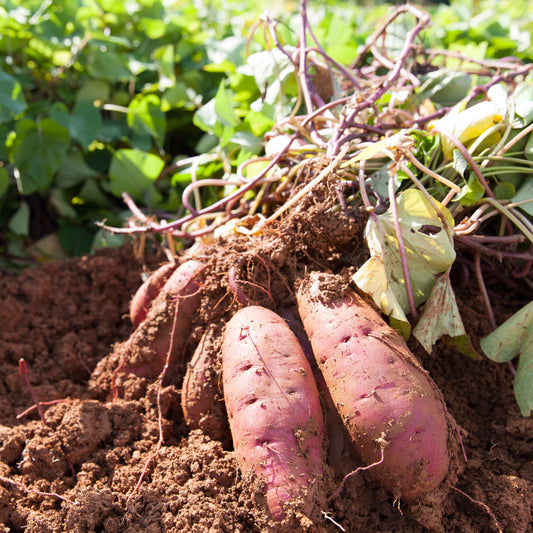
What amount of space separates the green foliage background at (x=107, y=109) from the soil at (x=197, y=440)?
0.72 metres

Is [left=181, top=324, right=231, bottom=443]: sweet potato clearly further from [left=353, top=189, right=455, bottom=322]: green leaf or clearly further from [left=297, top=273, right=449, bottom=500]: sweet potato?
[left=353, top=189, right=455, bottom=322]: green leaf

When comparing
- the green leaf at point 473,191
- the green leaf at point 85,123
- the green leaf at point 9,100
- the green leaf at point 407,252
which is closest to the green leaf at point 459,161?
the green leaf at point 473,191

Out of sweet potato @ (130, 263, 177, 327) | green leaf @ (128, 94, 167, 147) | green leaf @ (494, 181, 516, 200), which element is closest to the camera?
green leaf @ (494, 181, 516, 200)

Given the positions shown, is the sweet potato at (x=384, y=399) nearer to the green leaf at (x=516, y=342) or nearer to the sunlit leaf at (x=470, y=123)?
the green leaf at (x=516, y=342)

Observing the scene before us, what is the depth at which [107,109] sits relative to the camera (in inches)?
114

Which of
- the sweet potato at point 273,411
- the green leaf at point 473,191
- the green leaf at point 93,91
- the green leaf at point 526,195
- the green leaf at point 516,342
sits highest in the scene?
the green leaf at point 93,91

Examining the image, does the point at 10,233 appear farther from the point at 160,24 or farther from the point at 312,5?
the point at 312,5

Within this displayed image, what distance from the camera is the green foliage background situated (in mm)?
2387

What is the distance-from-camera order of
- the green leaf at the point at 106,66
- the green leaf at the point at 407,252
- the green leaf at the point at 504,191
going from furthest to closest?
the green leaf at the point at 106,66
the green leaf at the point at 504,191
the green leaf at the point at 407,252

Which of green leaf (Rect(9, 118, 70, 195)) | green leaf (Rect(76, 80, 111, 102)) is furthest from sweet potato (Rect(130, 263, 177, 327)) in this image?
green leaf (Rect(76, 80, 111, 102))

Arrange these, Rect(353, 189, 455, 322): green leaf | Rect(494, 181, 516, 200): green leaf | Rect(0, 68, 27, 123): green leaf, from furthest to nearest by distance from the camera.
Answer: Rect(0, 68, 27, 123): green leaf → Rect(494, 181, 516, 200): green leaf → Rect(353, 189, 455, 322): green leaf

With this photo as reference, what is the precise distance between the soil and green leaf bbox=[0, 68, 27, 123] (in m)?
1.04

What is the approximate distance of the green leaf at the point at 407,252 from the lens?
1354 mm

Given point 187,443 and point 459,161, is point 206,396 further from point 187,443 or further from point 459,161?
point 459,161
